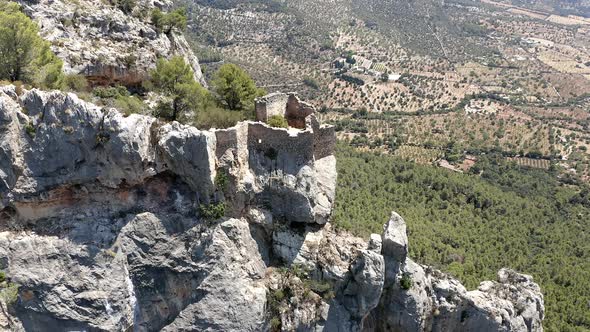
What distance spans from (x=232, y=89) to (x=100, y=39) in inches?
504

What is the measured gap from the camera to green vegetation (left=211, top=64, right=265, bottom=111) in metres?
40.3

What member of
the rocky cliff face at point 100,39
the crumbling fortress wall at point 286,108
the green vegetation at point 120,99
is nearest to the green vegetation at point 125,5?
the rocky cliff face at point 100,39

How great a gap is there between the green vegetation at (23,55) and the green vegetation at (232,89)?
1276 centimetres

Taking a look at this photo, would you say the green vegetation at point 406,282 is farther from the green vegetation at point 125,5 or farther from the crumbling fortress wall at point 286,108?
the green vegetation at point 125,5

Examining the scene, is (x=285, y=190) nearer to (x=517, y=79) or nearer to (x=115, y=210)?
(x=115, y=210)

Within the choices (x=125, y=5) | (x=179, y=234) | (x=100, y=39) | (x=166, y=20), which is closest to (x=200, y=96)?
(x=100, y=39)

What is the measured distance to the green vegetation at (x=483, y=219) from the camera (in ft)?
196

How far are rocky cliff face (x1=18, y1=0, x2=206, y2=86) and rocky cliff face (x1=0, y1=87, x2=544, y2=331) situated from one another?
11131 mm

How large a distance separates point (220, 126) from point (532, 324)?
112 ft

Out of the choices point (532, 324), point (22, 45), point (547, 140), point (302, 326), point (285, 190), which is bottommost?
point (547, 140)

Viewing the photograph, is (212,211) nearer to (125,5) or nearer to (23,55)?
(23,55)

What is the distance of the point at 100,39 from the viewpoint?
4119cm

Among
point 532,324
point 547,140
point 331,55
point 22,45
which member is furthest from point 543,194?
point 331,55

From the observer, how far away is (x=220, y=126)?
3569 cm
